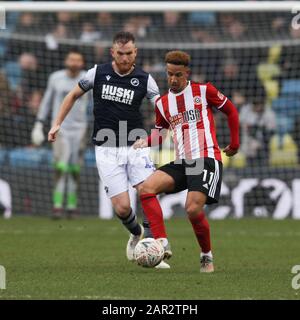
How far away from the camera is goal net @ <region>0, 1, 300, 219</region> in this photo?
15047mm

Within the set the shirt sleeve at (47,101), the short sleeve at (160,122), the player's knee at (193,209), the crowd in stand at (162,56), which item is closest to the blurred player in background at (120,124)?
the short sleeve at (160,122)

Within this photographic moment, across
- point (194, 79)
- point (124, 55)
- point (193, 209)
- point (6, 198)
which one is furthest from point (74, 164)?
point (193, 209)

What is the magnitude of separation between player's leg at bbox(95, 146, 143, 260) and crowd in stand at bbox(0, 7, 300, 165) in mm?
6489

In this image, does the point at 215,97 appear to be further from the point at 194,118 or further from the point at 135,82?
the point at 135,82

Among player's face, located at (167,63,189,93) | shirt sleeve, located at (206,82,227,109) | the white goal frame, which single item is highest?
the white goal frame

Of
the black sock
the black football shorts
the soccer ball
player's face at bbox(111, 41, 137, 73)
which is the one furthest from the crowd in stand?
the soccer ball

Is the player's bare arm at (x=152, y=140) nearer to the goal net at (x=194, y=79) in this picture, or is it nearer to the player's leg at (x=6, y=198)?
the goal net at (x=194, y=79)

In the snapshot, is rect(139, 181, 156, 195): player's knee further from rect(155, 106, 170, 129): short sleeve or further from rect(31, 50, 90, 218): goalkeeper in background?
rect(31, 50, 90, 218): goalkeeper in background

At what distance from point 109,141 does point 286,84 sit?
25.4ft
